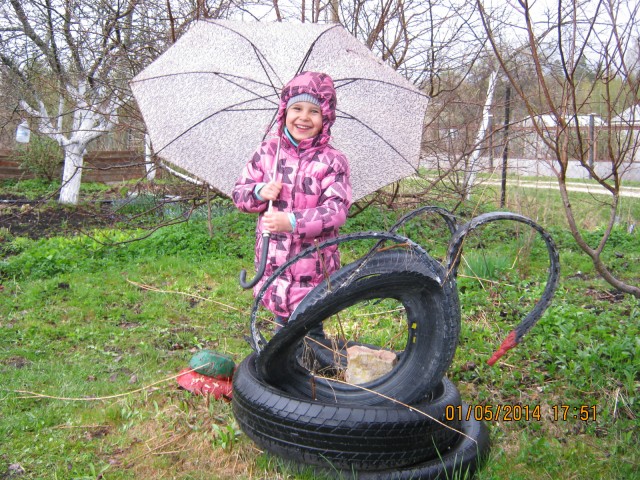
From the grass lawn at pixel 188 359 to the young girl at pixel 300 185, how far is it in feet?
2.44

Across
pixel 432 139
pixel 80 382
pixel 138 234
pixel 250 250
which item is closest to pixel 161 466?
pixel 80 382

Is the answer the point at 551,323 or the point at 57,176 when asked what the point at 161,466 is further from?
the point at 57,176

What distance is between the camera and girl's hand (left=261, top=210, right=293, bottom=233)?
290 cm

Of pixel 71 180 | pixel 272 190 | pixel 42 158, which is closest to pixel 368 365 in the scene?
pixel 272 190

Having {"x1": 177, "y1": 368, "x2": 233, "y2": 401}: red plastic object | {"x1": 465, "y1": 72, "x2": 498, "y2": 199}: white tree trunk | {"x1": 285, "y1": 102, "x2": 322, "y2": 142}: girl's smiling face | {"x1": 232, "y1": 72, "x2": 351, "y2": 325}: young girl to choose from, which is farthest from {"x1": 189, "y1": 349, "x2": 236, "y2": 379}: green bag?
{"x1": 465, "y1": 72, "x2": 498, "y2": 199}: white tree trunk

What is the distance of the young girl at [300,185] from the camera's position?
9.84ft

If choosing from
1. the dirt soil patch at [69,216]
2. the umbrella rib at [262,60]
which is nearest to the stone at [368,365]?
the umbrella rib at [262,60]

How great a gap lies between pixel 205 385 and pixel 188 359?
83cm

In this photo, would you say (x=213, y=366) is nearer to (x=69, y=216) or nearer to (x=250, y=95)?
(x=250, y=95)

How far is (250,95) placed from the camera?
11.8 feet

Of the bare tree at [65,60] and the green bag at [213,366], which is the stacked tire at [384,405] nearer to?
the green bag at [213,366]

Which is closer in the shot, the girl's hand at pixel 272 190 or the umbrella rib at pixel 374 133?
the girl's hand at pixel 272 190

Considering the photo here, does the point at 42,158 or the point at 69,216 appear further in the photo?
the point at 42,158

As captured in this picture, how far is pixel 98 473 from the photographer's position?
2.79 m
